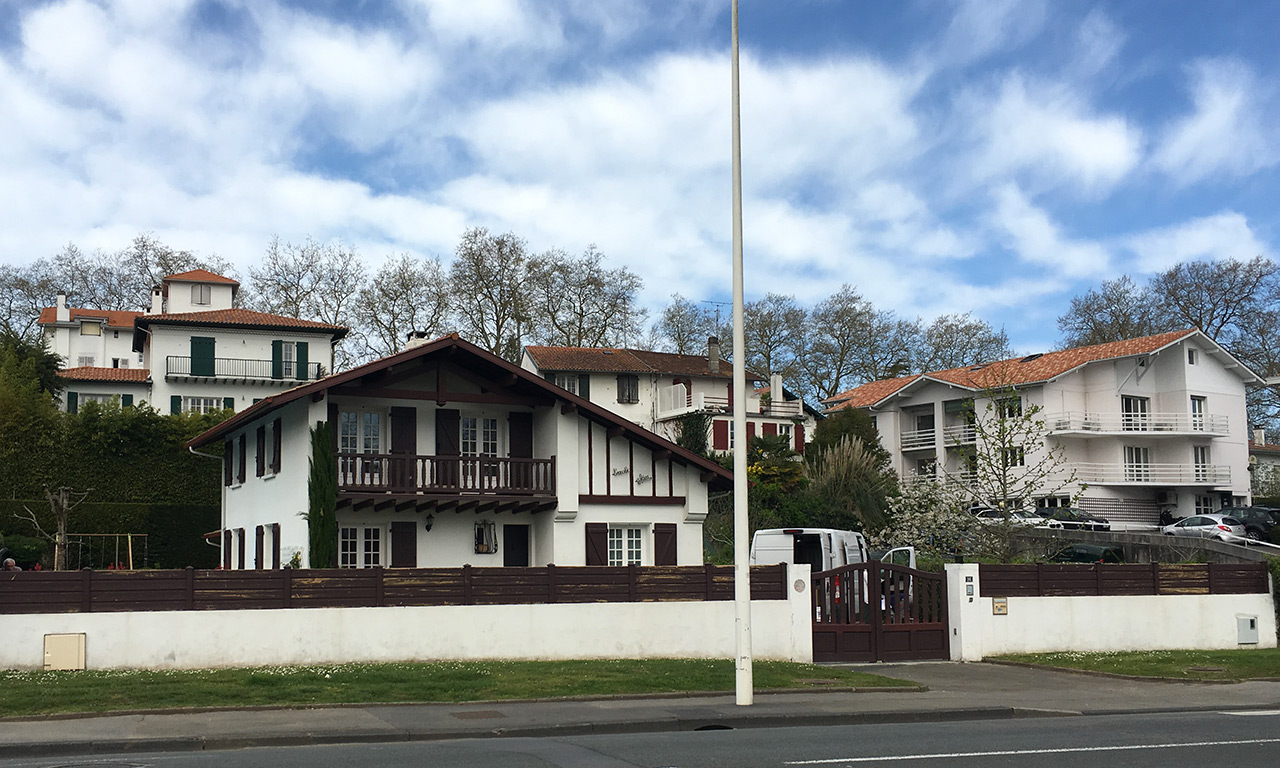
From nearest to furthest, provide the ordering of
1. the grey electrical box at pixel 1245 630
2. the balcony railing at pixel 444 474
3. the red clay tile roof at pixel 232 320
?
1. the grey electrical box at pixel 1245 630
2. the balcony railing at pixel 444 474
3. the red clay tile roof at pixel 232 320

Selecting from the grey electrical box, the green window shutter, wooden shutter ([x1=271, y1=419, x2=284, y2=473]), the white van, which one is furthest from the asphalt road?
the green window shutter

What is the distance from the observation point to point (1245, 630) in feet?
86.4

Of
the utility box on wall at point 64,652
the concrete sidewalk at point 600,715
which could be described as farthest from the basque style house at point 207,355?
the concrete sidewalk at point 600,715

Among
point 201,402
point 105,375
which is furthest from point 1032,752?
point 105,375

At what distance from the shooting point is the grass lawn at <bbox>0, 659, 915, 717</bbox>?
16.1m

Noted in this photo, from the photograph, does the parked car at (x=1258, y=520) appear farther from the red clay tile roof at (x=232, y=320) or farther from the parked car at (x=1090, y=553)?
the red clay tile roof at (x=232, y=320)

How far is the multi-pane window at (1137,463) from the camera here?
60906mm

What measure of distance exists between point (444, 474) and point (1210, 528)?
3460 cm

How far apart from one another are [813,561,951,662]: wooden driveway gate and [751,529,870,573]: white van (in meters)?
7.46

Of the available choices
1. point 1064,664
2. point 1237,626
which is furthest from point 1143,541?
point 1064,664

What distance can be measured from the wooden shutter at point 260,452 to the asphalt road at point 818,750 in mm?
22107

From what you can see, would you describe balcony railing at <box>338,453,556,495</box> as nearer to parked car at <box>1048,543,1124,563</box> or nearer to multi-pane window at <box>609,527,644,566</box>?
multi-pane window at <box>609,527,644,566</box>

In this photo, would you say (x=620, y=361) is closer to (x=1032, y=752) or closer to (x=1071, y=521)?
(x=1071, y=521)

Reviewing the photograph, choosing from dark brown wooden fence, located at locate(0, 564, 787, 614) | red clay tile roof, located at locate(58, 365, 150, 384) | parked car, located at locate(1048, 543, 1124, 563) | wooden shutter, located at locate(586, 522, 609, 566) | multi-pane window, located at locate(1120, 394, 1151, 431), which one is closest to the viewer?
dark brown wooden fence, located at locate(0, 564, 787, 614)
